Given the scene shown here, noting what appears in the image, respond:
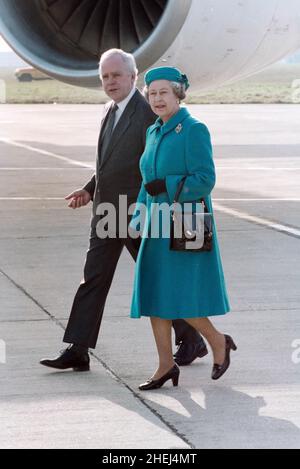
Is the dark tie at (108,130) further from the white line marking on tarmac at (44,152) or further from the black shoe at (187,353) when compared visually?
the white line marking on tarmac at (44,152)

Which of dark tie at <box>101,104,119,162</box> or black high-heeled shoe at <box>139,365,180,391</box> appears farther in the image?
dark tie at <box>101,104,119,162</box>

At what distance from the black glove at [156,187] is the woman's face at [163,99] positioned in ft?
0.90

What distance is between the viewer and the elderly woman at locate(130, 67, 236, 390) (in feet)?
18.4

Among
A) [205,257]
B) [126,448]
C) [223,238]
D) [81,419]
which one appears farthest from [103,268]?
[223,238]

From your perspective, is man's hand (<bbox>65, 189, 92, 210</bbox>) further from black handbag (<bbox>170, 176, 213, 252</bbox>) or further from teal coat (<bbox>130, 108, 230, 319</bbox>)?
black handbag (<bbox>170, 176, 213, 252</bbox>)

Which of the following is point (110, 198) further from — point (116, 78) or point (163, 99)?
point (163, 99)

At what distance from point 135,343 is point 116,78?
128 centimetres

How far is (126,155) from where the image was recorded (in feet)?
19.9

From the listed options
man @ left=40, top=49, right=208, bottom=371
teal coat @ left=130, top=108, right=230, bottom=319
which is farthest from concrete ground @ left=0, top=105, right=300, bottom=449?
teal coat @ left=130, top=108, right=230, bottom=319

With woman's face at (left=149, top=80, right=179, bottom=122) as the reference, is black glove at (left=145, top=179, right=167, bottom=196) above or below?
below

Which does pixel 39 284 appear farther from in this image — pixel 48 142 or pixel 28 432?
pixel 48 142

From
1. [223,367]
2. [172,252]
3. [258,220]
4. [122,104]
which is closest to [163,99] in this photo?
[122,104]

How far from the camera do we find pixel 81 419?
5.16 metres

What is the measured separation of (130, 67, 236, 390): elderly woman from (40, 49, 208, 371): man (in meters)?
0.32
